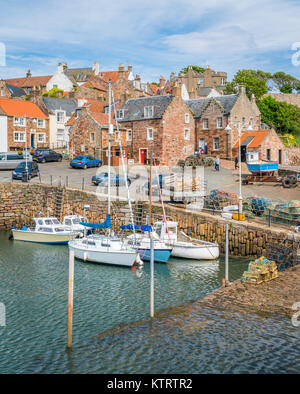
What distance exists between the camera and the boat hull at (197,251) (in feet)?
78.0

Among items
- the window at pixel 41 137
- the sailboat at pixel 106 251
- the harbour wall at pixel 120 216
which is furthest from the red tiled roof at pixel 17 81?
the sailboat at pixel 106 251

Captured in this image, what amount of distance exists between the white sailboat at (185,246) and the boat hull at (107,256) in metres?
2.99

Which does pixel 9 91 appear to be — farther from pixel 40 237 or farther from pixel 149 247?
pixel 149 247

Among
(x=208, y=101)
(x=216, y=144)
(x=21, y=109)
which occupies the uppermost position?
(x=208, y=101)

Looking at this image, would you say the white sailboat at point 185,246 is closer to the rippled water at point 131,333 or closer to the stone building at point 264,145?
the rippled water at point 131,333

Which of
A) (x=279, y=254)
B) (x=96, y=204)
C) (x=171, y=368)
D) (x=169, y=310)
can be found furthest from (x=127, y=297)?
(x=96, y=204)

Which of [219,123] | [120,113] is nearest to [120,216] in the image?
[120,113]

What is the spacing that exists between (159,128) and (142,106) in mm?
4767

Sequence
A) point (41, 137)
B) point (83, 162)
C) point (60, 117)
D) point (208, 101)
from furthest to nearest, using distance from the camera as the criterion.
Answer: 1. point (60, 117)
2. point (41, 137)
3. point (208, 101)
4. point (83, 162)

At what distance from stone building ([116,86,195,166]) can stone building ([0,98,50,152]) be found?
12055mm

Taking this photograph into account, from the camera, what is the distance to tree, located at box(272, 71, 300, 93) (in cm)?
9969

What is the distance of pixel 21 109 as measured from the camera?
2159 inches

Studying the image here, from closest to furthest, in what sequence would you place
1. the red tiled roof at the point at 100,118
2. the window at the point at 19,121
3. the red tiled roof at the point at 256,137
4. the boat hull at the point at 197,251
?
the boat hull at the point at 197,251, the red tiled roof at the point at 256,137, the red tiled roof at the point at 100,118, the window at the point at 19,121

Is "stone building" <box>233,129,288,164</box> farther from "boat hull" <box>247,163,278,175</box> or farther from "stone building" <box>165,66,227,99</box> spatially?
"stone building" <box>165,66,227,99</box>
